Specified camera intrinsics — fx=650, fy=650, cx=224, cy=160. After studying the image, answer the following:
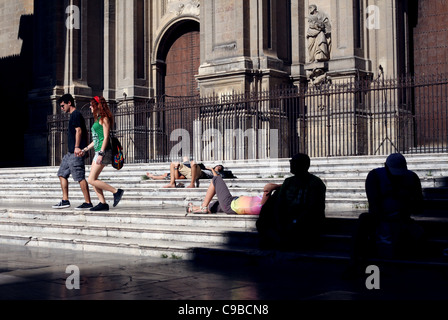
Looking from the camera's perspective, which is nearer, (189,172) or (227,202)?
(227,202)

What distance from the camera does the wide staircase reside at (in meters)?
7.67

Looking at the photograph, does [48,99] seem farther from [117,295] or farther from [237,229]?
[117,295]

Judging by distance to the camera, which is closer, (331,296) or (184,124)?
(331,296)

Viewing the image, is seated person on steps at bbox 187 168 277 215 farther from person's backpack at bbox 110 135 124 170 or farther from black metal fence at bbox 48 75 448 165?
black metal fence at bbox 48 75 448 165

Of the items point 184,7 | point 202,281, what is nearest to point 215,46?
point 184,7

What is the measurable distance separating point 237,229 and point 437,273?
9.93 ft

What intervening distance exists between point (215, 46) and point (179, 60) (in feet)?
16.2

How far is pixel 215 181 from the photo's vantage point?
932 cm

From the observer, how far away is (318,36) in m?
20.1

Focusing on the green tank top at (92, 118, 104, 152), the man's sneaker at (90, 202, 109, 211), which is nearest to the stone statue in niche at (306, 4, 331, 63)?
the green tank top at (92, 118, 104, 152)

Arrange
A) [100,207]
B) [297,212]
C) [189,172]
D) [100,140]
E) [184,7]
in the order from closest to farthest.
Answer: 1. [297,212]
2. [100,140]
3. [100,207]
4. [189,172]
5. [184,7]

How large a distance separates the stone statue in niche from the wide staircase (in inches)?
243

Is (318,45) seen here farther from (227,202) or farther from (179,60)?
(227,202)

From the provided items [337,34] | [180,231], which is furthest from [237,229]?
[337,34]
